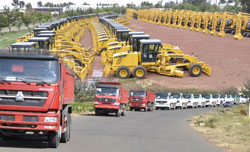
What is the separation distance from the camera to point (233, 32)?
294ft

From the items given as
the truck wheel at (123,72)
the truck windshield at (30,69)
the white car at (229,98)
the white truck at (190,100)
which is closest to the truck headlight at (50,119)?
the truck windshield at (30,69)

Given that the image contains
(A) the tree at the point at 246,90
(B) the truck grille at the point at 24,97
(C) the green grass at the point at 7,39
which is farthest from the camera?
(C) the green grass at the point at 7,39

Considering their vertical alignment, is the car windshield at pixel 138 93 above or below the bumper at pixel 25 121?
below

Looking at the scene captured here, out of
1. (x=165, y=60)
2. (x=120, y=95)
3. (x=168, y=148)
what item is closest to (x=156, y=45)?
(x=165, y=60)

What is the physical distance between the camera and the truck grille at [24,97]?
1227 centimetres

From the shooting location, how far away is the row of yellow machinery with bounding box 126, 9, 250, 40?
275 ft

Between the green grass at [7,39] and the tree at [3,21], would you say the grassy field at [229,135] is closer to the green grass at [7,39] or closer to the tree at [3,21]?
the green grass at [7,39]

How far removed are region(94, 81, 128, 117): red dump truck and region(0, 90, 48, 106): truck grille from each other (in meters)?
17.1

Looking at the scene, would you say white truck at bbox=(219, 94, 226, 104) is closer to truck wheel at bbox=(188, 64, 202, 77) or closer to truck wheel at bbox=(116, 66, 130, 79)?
truck wheel at bbox=(188, 64, 202, 77)

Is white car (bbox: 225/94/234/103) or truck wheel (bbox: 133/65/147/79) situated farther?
white car (bbox: 225/94/234/103)

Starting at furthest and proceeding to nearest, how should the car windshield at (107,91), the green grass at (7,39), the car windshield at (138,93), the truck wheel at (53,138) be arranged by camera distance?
the green grass at (7,39)
the car windshield at (138,93)
the car windshield at (107,91)
the truck wheel at (53,138)

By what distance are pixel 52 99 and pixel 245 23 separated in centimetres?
7470

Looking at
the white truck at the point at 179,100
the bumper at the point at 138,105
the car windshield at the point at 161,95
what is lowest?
the white truck at the point at 179,100

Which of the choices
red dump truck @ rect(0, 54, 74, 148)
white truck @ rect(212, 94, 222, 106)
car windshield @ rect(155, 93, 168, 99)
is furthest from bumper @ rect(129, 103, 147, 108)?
red dump truck @ rect(0, 54, 74, 148)
